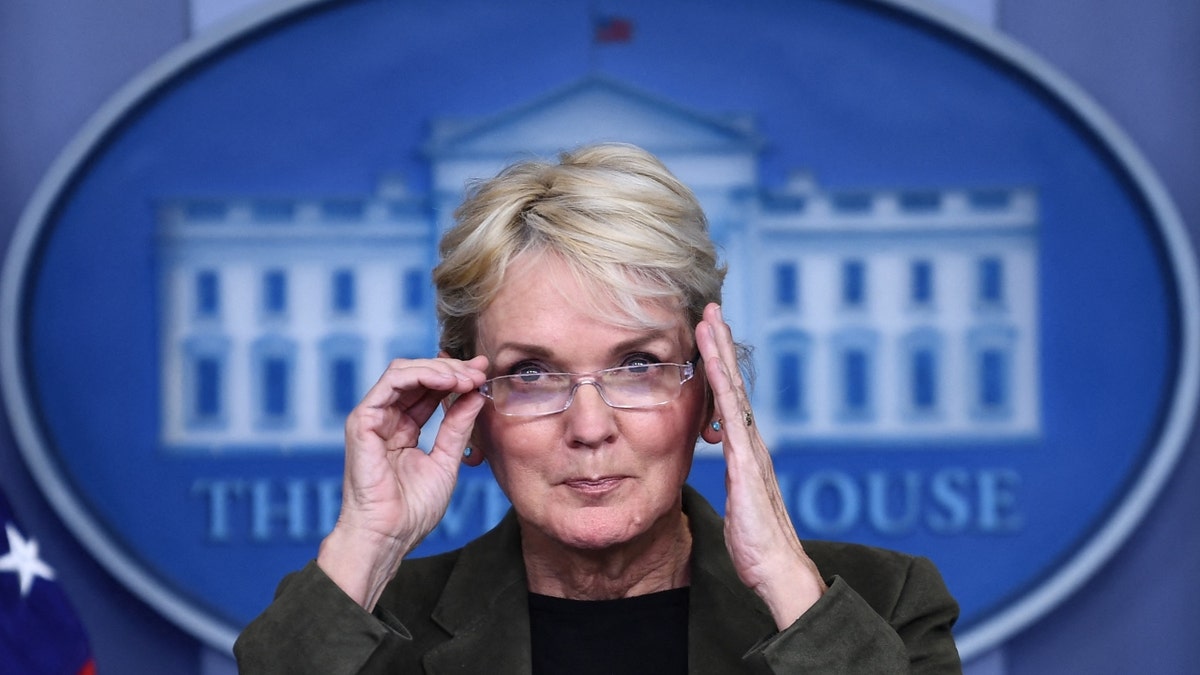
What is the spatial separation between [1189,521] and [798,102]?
1325 millimetres

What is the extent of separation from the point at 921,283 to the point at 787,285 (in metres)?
0.31

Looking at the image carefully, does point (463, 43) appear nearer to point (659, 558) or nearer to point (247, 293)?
point (247, 293)

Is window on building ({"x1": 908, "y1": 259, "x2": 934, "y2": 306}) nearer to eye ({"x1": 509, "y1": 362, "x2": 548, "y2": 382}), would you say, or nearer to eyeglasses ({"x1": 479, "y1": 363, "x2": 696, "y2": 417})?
eyeglasses ({"x1": 479, "y1": 363, "x2": 696, "y2": 417})

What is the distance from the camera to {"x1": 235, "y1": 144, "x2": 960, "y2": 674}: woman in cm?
176

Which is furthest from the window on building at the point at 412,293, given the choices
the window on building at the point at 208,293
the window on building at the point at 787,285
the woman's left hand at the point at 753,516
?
the woman's left hand at the point at 753,516

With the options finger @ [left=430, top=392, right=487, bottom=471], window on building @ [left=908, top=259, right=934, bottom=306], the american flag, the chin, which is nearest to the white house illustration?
window on building @ [left=908, top=259, right=934, bottom=306]

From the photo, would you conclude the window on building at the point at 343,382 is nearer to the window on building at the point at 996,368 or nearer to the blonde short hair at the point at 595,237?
the blonde short hair at the point at 595,237

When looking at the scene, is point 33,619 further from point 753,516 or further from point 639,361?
point 753,516

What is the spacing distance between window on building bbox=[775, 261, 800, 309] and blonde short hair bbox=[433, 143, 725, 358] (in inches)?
45.2

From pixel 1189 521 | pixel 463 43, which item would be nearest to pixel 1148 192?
pixel 1189 521

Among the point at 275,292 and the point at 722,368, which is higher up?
the point at 275,292

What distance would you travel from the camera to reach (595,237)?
1843mm

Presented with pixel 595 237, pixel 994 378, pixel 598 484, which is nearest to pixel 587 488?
pixel 598 484

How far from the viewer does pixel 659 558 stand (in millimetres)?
2016
